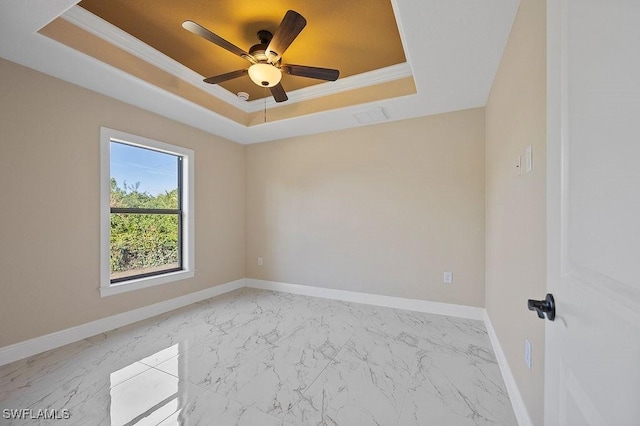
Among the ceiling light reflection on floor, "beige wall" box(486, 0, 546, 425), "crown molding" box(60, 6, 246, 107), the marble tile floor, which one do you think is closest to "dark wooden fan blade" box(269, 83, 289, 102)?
"crown molding" box(60, 6, 246, 107)

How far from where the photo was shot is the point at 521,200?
155cm

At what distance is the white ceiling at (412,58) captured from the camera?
1671mm

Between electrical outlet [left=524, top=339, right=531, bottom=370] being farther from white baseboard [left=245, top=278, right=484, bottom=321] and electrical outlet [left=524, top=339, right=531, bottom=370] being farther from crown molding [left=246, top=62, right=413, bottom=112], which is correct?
crown molding [left=246, top=62, right=413, bottom=112]

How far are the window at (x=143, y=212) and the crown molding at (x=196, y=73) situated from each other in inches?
35.1

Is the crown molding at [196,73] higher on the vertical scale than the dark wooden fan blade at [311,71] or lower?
higher

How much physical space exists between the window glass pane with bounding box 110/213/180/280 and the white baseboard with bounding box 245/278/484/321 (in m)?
1.42

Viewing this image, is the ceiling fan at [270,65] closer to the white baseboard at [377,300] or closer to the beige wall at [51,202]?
the beige wall at [51,202]

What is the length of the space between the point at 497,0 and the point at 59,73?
3.46 metres

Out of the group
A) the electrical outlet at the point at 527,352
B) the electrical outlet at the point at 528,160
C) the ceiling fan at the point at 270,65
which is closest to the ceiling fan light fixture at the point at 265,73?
the ceiling fan at the point at 270,65

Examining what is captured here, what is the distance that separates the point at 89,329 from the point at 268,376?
6.52 ft

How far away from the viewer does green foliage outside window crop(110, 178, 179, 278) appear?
2.97 metres

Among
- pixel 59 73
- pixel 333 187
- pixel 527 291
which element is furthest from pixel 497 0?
pixel 59 73

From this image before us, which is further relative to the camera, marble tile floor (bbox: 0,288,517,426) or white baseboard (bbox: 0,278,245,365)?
white baseboard (bbox: 0,278,245,365)

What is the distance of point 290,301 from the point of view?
373cm
